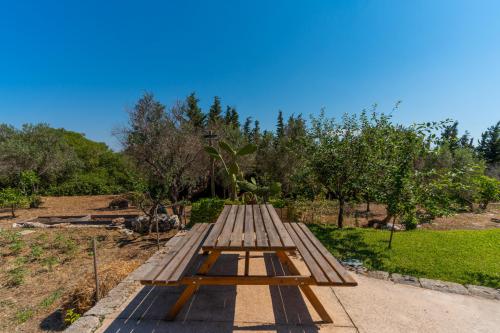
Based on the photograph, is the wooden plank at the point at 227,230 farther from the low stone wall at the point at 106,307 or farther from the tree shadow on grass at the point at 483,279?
Answer: the tree shadow on grass at the point at 483,279

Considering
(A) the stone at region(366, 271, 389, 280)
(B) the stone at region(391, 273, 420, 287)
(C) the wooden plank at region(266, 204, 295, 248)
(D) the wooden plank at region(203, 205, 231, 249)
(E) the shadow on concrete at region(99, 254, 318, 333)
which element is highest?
(D) the wooden plank at region(203, 205, 231, 249)

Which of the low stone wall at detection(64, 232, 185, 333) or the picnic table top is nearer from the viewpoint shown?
the picnic table top

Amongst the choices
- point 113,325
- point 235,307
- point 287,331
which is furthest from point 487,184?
point 113,325

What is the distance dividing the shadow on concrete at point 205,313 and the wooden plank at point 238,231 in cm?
88

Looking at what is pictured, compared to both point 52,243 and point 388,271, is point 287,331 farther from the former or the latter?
point 52,243

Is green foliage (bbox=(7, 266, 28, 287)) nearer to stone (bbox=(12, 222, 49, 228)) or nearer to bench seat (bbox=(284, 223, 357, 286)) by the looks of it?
stone (bbox=(12, 222, 49, 228))

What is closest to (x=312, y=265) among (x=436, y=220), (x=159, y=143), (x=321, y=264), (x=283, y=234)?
(x=321, y=264)

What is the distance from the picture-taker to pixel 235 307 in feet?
8.69

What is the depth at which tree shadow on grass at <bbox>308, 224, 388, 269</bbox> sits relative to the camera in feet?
14.5

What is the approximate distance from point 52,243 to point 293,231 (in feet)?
22.5

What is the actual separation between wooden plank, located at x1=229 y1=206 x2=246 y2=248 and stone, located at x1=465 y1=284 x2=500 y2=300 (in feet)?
11.3

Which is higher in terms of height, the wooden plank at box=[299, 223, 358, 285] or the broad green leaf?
the broad green leaf

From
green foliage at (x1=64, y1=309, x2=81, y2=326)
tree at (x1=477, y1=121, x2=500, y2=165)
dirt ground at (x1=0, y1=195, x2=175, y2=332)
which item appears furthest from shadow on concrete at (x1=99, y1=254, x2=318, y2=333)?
tree at (x1=477, y1=121, x2=500, y2=165)

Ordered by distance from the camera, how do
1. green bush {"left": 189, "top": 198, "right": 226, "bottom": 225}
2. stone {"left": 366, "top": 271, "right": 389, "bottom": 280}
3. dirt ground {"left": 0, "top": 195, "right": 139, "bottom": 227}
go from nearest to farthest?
stone {"left": 366, "top": 271, "right": 389, "bottom": 280}, green bush {"left": 189, "top": 198, "right": 226, "bottom": 225}, dirt ground {"left": 0, "top": 195, "right": 139, "bottom": 227}
